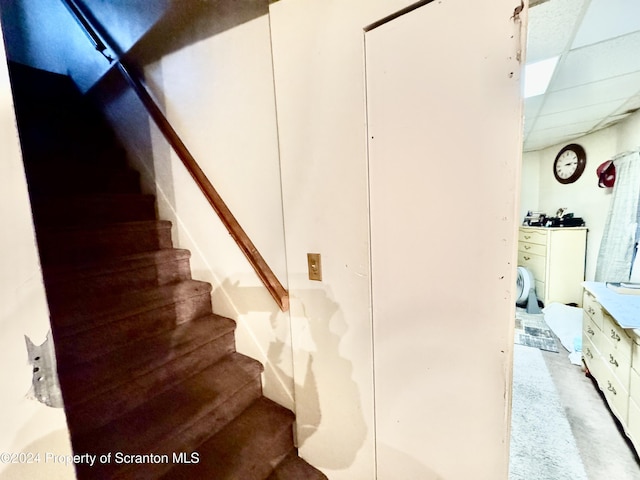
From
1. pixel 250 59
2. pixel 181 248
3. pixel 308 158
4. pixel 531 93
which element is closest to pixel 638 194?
pixel 531 93

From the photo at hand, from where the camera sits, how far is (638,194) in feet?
8.41

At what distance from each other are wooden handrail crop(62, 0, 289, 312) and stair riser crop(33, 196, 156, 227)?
573 mm

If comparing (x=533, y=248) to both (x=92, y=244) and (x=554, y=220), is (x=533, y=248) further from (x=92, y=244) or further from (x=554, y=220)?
(x=92, y=244)

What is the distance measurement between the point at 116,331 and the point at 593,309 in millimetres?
3421

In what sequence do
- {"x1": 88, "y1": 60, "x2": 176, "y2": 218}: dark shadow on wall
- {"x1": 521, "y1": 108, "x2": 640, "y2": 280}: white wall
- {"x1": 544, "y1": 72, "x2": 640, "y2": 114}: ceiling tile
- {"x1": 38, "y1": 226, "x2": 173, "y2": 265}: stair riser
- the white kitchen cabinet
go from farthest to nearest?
the white kitchen cabinet < {"x1": 521, "y1": 108, "x2": 640, "y2": 280}: white wall < {"x1": 544, "y1": 72, "x2": 640, "y2": 114}: ceiling tile < {"x1": 88, "y1": 60, "x2": 176, "y2": 218}: dark shadow on wall < {"x1": 38, "y1": 226, "x2": 173, "y2": 265}: stair riser

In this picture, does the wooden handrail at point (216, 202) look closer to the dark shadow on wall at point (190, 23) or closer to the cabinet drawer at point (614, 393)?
the dark shadow on wall at point (190, 23)

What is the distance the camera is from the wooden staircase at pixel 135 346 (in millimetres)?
1085

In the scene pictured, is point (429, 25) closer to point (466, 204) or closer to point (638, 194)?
point (466, 204)

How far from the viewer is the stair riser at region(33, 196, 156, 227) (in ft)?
5.02

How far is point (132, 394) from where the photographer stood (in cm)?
117

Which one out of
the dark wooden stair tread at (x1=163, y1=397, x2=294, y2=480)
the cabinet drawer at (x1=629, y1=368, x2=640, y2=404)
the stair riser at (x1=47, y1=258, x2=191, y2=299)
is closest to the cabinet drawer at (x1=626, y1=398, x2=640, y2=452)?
the cabinet drawer at (x1=629, y1=368, x2=640, y2=404)

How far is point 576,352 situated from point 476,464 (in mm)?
2744

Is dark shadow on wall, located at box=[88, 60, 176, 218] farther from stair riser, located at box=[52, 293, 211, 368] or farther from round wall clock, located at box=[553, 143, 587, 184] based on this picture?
round wall clock, located at box=[553, 143, 587, 184]

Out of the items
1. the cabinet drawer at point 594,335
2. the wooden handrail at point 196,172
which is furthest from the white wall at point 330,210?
the cabinet drawer at point 594,335
